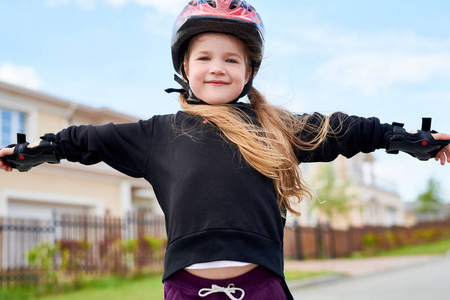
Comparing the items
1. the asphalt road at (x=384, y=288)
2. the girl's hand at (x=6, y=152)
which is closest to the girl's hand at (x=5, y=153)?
the girl's hand at (x=6, y=152)

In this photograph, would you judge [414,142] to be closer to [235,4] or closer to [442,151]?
[442,151]

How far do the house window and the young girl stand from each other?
50.4 ft

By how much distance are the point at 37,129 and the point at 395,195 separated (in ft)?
127

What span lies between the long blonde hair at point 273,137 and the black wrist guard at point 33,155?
0.67 meters

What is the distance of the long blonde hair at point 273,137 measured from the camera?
7.49ft

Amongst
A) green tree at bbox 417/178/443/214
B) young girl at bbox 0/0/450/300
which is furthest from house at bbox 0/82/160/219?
green tree at bbox 417/178/443/214

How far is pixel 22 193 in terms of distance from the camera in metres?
16.2

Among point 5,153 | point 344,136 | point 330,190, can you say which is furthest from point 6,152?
point 330,190

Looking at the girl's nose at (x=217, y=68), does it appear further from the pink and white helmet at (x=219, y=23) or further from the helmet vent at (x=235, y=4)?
the helmet vent at (x=235, y=4)

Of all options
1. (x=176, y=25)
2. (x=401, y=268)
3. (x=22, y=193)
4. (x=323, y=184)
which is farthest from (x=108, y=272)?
(x=323, y=184)

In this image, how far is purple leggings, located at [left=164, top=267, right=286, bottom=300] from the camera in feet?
6.84

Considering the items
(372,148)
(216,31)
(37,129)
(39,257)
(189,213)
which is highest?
(37,129)

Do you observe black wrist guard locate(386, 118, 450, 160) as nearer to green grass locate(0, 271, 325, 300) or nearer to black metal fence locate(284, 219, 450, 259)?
green grass locate(0, 271, 325, 300)

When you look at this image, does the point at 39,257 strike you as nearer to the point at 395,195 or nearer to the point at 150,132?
the point at 150,132
